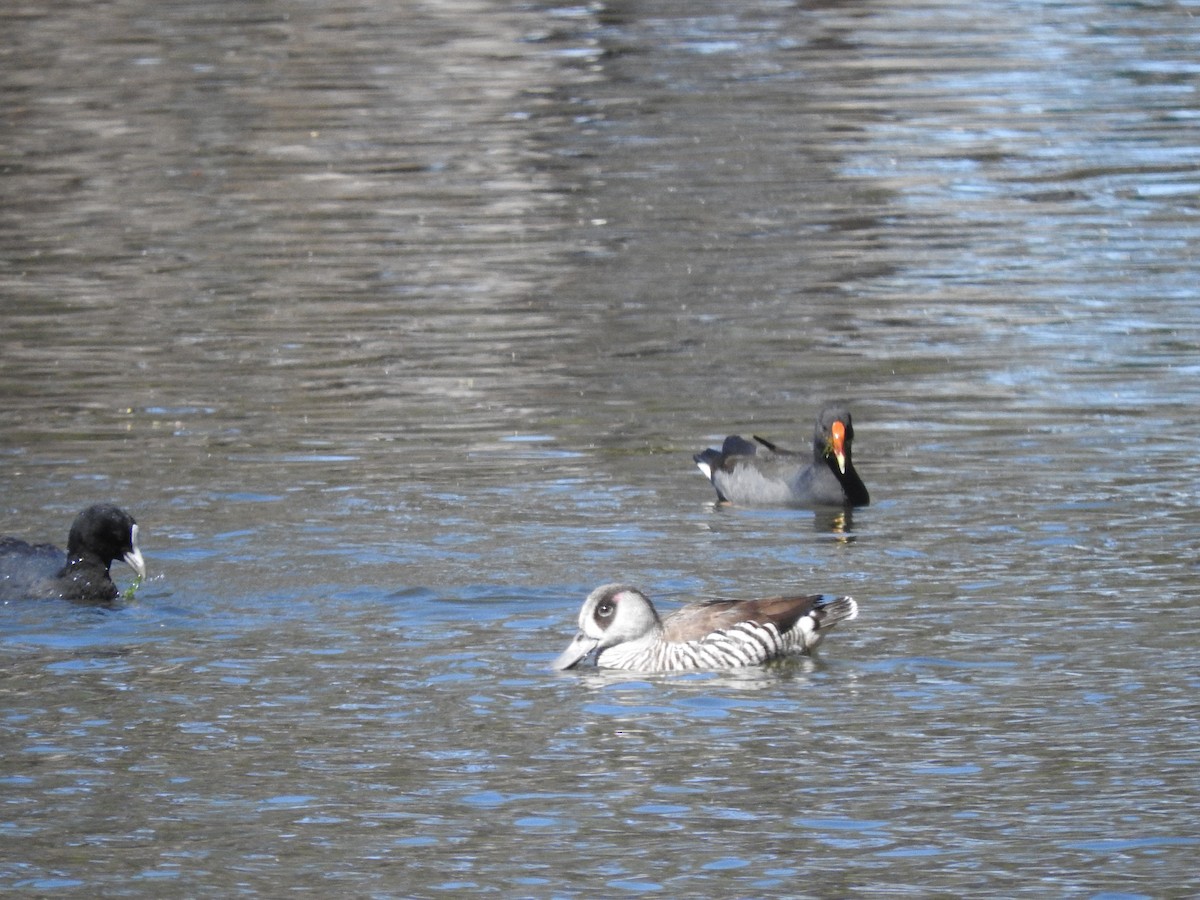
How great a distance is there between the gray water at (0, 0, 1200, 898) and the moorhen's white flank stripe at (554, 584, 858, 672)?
0.17 m

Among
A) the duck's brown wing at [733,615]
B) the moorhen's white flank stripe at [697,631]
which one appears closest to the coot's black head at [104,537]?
the moorhen's white flank stripe at [697,631]

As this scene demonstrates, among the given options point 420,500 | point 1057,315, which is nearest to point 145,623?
point 420,500

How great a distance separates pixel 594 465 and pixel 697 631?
464cm

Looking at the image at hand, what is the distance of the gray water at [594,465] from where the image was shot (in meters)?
9.63

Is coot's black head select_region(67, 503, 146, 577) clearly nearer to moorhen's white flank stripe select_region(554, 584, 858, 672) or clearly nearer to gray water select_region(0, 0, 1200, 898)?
gray water select_region(0, 0, 1200, 898)

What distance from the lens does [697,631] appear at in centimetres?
1167

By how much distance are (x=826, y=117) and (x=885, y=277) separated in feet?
32.3

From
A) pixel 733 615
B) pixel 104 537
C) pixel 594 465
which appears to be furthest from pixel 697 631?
pixel 594 465

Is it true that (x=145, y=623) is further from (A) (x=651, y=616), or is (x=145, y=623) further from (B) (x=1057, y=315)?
(B) (x=1057, y=315)

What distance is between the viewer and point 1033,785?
9828mm

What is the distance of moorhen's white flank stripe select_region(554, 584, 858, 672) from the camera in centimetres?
1160

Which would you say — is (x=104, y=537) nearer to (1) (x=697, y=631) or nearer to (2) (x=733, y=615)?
(1) (x=697, y=631)

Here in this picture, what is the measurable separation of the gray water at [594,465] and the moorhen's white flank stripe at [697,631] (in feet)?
0.56

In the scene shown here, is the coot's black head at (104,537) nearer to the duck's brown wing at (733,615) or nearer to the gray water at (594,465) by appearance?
the gray water at (594,465)
